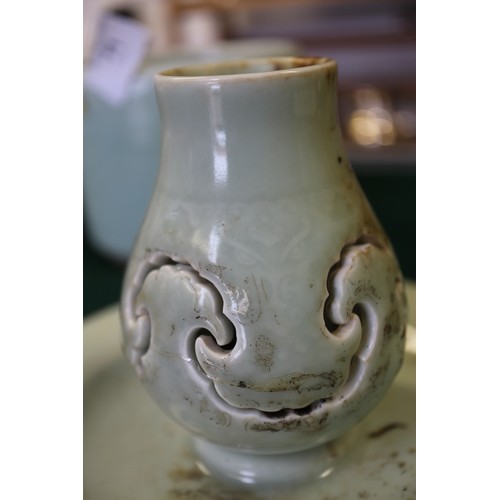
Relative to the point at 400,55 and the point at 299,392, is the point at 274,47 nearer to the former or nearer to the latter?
the point at 299,392

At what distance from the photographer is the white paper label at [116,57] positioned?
709 millimetres

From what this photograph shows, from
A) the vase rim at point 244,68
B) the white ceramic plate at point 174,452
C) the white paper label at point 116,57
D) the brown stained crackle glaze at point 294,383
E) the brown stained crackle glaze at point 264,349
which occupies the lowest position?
the white ceramic plate at point 174,452

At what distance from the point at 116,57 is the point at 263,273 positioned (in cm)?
45

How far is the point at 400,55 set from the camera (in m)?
1.62

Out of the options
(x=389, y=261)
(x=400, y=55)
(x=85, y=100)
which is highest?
(x=400, y=55)

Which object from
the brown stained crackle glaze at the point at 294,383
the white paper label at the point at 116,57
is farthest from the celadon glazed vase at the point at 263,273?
the white paper label at the point at 116,57

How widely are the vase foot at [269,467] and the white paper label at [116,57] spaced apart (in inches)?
17.2

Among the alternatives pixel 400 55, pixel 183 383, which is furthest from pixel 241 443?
pixel 400 55

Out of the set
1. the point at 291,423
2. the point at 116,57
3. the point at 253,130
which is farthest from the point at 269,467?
the point at 116,57

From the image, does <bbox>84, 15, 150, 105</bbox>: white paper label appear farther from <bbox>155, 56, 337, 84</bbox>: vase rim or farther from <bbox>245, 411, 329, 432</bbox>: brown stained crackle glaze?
<bbox>245, 411, 329, 432</bbox>: brown stained crackle glaze

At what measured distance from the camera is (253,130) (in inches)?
14.3

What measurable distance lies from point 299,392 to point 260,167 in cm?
13

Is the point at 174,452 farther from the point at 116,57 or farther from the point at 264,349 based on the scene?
the point at 116,57

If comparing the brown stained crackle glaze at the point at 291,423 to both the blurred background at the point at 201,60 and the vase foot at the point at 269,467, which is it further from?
the blurred background at the point at 201,60
